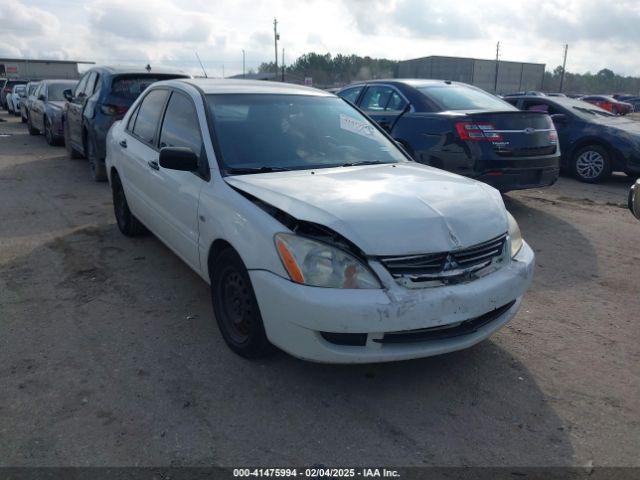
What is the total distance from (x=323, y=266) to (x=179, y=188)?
5.51ft

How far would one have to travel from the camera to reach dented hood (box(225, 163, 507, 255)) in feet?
9.46

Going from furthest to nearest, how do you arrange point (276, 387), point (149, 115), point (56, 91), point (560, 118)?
point (56, 91)
point (560, 118)
point (149, 115)
point (276, 387)

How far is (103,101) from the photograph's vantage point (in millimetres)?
8367

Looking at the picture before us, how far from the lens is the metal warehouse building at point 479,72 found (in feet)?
211

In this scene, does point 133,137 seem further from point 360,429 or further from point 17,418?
point 360,429

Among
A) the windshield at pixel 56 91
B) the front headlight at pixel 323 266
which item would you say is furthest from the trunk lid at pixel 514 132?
the windshield at pixel 56 91

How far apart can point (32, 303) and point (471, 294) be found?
3.34 meters

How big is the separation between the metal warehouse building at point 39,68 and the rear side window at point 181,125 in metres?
64.3

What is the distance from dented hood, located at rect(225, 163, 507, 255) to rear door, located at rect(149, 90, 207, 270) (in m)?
0.53

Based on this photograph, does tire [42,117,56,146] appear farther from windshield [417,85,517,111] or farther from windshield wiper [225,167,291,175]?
windshield wiper [225,167,291,175]

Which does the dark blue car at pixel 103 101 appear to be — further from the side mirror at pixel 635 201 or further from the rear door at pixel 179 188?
the side mirror at pixel 635 201

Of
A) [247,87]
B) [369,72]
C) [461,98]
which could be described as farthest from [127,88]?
[369,72]

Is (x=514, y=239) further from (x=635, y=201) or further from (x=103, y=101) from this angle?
(x=103, y=101)

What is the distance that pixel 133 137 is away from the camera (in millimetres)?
5328
